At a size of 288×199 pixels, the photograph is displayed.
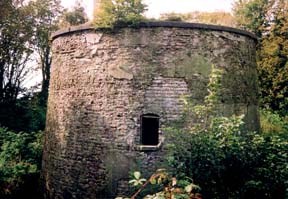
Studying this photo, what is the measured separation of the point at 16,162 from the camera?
10.8 meters

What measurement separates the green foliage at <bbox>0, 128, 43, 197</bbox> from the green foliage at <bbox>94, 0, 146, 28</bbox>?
4.68 meters

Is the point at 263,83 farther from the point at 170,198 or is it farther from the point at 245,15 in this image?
the point at 170,198

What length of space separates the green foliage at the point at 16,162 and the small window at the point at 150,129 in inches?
149

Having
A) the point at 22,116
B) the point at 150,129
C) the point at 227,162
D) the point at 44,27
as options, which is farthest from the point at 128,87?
the point at 44,27

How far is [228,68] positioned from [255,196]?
3.27 metres

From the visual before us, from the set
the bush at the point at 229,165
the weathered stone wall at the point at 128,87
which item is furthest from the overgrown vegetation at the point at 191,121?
the weathered stone wall at the point at 128,87

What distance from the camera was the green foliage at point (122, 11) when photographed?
8305 mm

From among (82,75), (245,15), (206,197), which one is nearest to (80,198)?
(82,75)

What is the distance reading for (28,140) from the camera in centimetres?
1249

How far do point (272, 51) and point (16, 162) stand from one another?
39.6 feet

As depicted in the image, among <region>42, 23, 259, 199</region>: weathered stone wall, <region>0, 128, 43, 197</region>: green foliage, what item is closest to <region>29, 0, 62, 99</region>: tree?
<region>0, 128, 43, 197</region>: green foliage

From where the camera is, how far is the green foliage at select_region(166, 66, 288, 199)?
6.14 metres

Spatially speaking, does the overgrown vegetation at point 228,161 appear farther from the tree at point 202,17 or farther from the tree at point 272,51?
the tree at point 272,51

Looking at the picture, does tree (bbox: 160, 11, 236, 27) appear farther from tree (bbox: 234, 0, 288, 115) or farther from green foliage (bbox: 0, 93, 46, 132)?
green foliage (bbox: 0, 93, 46, 132)
